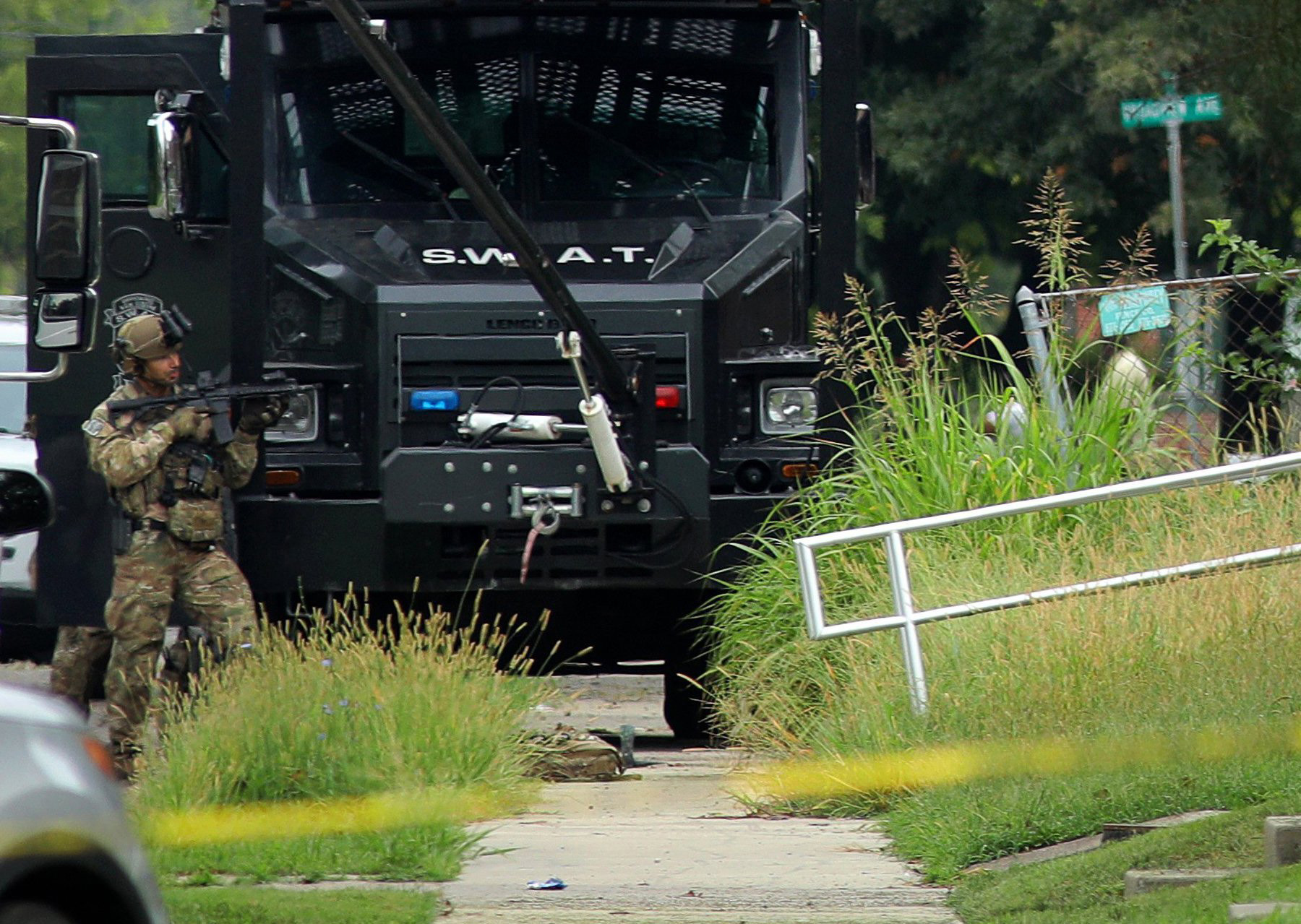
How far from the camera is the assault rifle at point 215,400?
29.7ft

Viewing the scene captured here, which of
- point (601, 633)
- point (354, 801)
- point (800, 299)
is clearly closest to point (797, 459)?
point (800, 299)

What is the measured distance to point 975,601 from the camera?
852 cm

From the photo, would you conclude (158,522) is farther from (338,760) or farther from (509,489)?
(338,760)

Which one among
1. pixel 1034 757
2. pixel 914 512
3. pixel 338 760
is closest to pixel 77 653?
pixel 338 760

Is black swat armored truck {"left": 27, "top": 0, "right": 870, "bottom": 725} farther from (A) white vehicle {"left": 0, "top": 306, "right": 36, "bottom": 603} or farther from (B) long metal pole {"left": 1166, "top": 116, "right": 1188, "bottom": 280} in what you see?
(B) long metal pole {"left": 1166, "top": 116, "right": 1188, "bottom": 280}

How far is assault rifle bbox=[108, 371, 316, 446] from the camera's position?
29.7 feet

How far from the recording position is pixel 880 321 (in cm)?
983

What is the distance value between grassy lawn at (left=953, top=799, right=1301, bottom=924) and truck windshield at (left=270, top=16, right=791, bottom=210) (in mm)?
4416

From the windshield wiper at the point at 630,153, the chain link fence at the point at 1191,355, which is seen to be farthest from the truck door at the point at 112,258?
the chain link fence at the point at 1191,355

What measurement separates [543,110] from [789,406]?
66.4 inches

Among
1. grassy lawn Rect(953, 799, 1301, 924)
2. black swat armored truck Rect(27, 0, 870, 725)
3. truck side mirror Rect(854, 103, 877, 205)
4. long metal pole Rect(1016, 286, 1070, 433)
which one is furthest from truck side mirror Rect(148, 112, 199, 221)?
grassy lawn Rect(953, 799, 1301, 924)

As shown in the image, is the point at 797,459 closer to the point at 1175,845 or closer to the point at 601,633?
the point at 601,633

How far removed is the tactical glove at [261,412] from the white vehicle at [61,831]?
5.50m

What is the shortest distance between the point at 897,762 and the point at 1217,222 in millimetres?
3501
